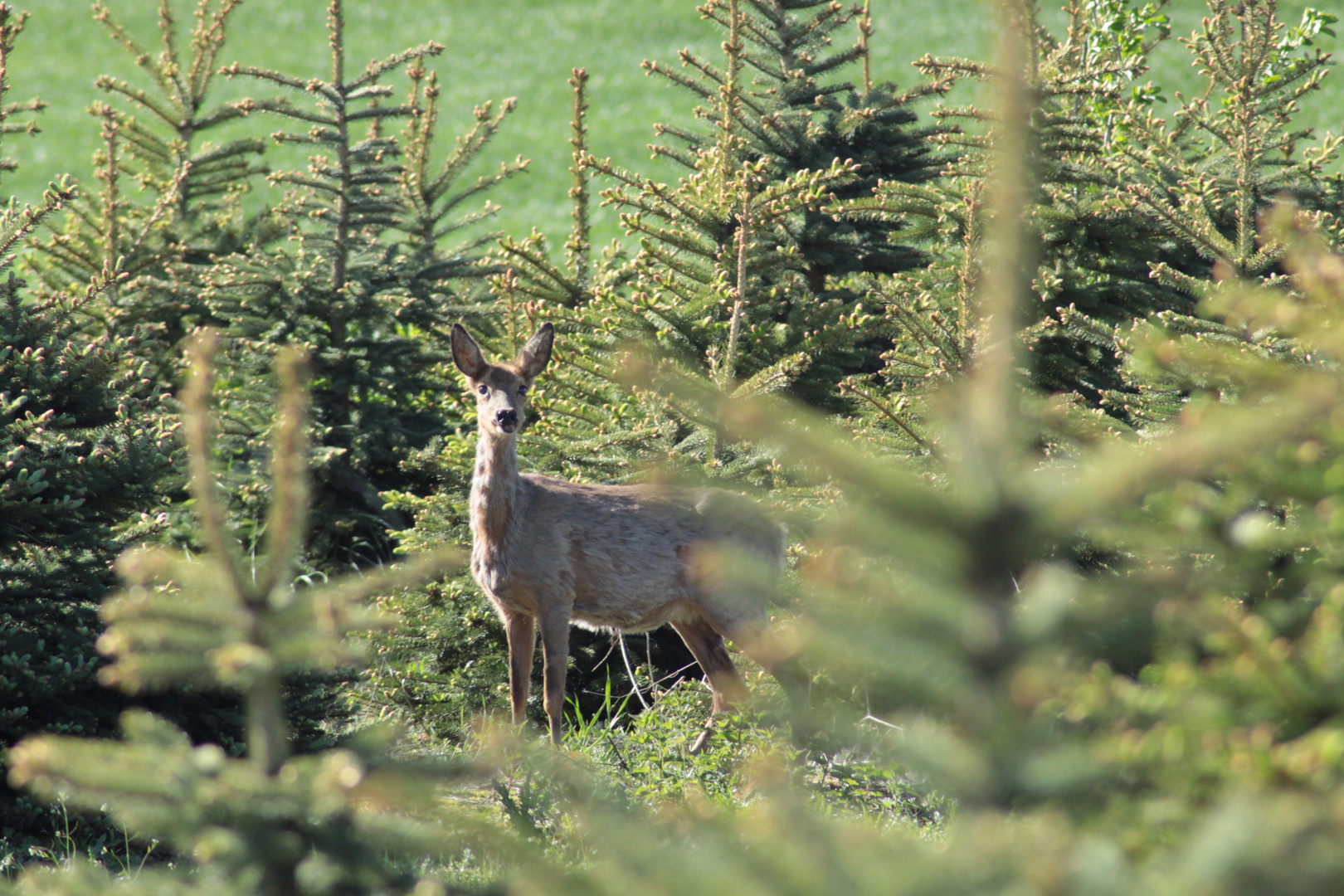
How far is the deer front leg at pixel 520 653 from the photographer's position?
6668 mm

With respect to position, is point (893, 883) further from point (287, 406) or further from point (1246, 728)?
point (287, 406)

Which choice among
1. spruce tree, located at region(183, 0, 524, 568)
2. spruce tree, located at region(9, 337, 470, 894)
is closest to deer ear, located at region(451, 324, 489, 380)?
spruce tree, located at region(183, 0, 524, 568)

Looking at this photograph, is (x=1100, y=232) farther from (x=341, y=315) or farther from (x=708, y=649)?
(x=341, y=315)

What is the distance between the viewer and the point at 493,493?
259 inches

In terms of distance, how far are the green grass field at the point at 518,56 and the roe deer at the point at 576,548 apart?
1405 centimetres

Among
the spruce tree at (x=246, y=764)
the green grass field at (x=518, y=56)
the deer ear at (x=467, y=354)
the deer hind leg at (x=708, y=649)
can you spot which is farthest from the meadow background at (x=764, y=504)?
the green grass field at (x=518, y=56)

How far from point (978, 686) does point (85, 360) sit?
529cm

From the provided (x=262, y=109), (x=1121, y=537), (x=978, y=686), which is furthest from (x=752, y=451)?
(x=978, y=686)

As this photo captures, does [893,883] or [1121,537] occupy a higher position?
[1121,537]

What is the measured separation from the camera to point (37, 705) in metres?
5.22

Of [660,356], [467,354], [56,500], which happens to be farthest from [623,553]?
[56,500]

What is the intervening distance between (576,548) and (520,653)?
64cm

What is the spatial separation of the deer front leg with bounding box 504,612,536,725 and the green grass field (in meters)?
14.3

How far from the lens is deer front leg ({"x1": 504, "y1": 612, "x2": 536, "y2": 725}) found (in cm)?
667
